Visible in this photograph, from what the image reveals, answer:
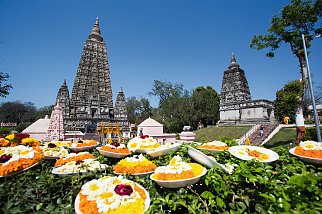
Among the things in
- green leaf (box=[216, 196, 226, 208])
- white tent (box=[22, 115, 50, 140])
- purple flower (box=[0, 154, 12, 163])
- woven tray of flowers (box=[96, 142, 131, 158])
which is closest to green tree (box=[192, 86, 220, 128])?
white tent (box=[22, 115, 50, 140])

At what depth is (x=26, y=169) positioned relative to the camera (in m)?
2.29

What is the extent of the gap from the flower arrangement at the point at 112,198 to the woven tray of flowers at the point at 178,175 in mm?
224

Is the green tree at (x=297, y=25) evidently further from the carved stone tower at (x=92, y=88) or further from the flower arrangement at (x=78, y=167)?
the carved stone tower at (x=92, y=88)

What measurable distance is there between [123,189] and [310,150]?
2543mm

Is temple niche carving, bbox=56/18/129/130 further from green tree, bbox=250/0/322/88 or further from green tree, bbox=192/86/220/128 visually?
green tree, bbox=250/0/322/88

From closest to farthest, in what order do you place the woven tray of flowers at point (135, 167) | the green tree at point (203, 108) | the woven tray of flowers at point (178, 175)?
the woven tray of flowers at point (178, 175), the woven tray of flowers at point (135, 167), the green tree at point (203, 108)

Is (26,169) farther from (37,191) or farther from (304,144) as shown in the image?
(304,144)

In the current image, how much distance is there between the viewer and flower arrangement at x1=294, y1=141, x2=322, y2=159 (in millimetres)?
2299

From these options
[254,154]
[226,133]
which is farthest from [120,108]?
[254,154]

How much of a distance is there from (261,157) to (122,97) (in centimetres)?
3259

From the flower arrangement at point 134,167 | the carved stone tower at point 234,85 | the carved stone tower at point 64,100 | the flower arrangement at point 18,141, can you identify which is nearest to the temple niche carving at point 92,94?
the carved stone tower at point 64,100

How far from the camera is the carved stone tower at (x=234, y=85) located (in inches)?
1217

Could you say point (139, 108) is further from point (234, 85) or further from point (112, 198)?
point (112, 198)

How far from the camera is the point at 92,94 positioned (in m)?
28.8
